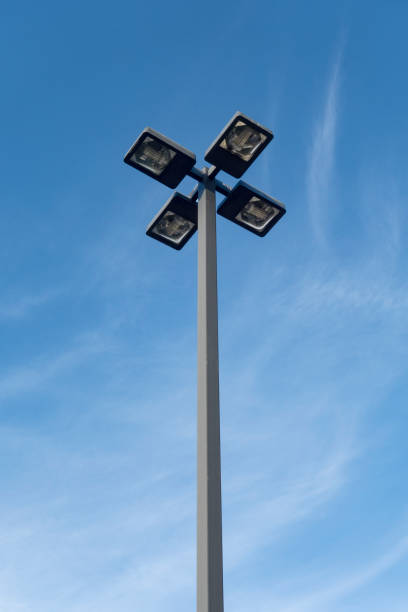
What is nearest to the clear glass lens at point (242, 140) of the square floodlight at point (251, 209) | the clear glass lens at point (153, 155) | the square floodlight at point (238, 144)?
the square floodlight at point (238, 144)

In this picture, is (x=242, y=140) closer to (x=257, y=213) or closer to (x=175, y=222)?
(x=257, y=213)

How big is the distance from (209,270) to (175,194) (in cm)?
126

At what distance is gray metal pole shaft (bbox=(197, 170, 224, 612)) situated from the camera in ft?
14.0

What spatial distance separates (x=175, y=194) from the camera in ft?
22.2

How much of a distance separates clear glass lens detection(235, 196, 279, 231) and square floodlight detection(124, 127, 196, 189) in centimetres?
76

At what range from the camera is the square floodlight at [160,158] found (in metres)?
6.38

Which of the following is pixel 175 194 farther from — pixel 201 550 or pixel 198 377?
pixel 201 550

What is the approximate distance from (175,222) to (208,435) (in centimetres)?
285

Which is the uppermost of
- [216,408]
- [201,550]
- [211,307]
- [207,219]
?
[207,219]

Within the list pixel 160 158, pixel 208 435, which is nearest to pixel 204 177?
pixel 160 158

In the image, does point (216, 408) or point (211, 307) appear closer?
point (216, 408)

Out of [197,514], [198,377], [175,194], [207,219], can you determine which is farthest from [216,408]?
[175,194]

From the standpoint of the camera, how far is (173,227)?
7.13m

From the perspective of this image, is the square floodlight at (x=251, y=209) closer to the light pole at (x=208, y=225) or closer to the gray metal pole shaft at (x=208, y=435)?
the light pole at (x=208, y=225)
